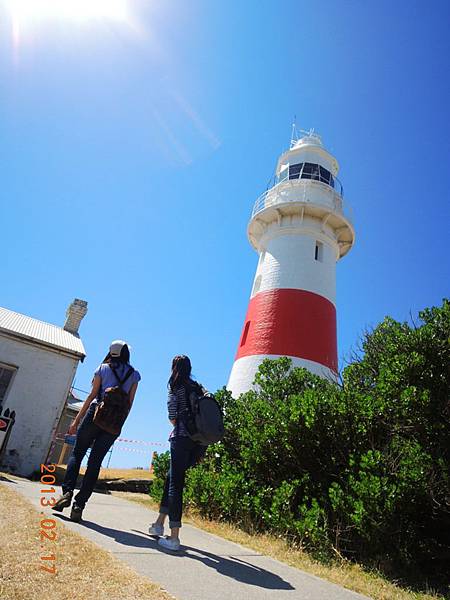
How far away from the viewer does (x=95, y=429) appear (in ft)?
12.9

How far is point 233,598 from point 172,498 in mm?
1372

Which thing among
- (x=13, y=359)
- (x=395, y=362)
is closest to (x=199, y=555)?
(x=395, y=362)

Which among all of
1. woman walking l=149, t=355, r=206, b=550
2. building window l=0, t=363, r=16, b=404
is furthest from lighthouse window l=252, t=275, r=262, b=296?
woman walking l=149, t=355, r=206, b=550

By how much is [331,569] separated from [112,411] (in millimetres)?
2820

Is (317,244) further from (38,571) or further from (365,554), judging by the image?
(38,571)

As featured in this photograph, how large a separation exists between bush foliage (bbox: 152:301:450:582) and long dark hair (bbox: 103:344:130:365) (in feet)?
9.21

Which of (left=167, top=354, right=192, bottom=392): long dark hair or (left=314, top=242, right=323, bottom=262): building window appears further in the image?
(left=314, top=242, right=323, bottom=262): building window

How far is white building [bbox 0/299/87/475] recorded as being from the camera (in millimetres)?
12555

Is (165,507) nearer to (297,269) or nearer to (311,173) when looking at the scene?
(297,269)

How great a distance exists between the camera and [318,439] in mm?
5820

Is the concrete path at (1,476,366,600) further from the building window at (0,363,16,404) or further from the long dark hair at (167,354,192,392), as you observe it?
the building window at (0,363,16,404)

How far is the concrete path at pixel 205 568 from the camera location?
2.46 meters

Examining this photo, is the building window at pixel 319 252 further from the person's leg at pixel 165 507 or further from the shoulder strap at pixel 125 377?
the person's leg at pixel 165 507

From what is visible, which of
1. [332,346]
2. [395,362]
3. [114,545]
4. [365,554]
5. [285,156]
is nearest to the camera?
[114,545]
